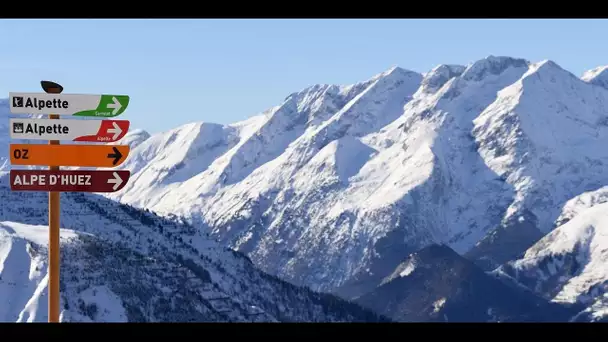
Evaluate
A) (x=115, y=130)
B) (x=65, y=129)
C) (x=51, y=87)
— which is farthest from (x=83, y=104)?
(x=115, y=130)

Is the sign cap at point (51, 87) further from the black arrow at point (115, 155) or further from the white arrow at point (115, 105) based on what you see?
the black arrow at point (115, 155)

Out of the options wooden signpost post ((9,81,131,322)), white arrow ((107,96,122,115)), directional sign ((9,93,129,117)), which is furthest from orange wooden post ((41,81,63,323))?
white arrow ((107,96,122,115))

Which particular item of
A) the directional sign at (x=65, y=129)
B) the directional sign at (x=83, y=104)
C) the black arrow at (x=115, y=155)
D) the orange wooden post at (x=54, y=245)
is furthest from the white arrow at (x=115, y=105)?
the black arrow at (x=115, y=155)

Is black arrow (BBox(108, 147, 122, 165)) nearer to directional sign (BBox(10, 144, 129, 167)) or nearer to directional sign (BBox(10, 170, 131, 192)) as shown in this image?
directional sign (BBox(10, 144, 129, 167))

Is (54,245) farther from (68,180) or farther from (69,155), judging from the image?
(69,155)
